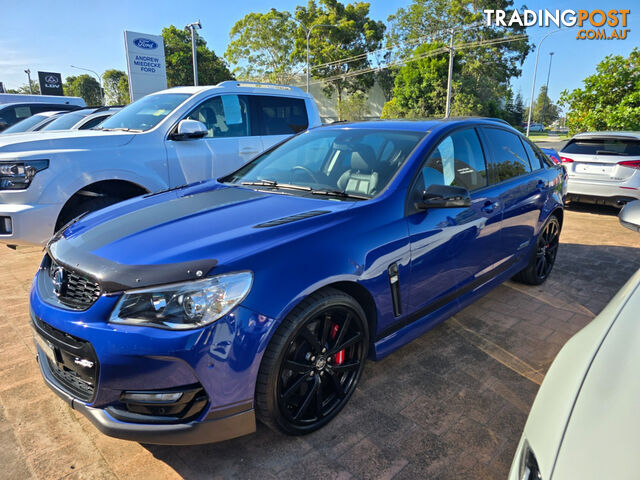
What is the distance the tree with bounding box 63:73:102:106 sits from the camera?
6675 cm

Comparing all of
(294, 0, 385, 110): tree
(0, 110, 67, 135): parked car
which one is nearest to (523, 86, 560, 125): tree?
(294, 0, 385, 110): tree

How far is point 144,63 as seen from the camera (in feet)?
58.5

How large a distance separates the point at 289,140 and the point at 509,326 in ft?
7.85

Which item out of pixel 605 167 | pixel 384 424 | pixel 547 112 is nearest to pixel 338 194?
pixel 384 424

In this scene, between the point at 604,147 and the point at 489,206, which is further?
the point at 604,147

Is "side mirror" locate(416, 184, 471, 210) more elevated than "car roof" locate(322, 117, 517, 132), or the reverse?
"car roof" locate(322, 117, 517, 132)

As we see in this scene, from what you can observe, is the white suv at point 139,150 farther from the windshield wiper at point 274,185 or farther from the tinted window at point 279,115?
the windshield wiper at point 274,185

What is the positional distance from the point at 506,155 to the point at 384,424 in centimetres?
249

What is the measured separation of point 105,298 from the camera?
1.78m

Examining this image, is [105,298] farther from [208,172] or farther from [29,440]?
[208,172]

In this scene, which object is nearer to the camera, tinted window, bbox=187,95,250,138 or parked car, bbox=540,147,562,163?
parked car, bbox=540,147,562,163

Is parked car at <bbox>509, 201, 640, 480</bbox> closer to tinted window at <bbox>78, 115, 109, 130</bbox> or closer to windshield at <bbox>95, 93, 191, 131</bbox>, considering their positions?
windshield at <bbox>95, 93, 191, 131</bbox>

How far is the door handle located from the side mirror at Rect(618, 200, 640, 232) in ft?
2.84

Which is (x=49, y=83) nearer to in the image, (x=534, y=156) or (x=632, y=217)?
(x=534, y=156)
